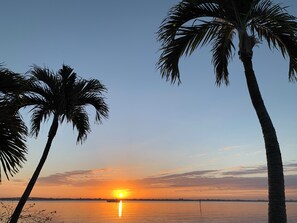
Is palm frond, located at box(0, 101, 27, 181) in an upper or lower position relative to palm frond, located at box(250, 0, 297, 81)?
lower

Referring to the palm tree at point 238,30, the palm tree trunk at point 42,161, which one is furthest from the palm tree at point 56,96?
the palm tree at point 238,30

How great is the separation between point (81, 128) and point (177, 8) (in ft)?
22.6

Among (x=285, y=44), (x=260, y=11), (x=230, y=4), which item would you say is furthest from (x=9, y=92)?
(x=285, y=44)

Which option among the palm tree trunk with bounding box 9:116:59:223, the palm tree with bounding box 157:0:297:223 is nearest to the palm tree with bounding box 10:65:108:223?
the palm tree trunk with bounding box 9:116:59:223

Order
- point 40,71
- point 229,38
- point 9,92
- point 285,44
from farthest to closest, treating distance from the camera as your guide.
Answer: point 40,71 → point 229,38 → point 285,44 → point 9,92

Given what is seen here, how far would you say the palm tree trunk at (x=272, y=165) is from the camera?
5793 millimetres

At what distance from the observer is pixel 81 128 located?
1330 centimetres

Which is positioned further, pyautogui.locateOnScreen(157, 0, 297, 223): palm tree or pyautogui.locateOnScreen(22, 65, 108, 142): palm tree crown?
pyautogui.locateOnScreen(22, 65, 108, 142): palm tree crown

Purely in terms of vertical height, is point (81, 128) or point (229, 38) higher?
point (229, 38)

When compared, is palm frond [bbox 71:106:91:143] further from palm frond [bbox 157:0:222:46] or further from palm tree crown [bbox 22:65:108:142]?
palm frond [bbox 157:0:222:46]

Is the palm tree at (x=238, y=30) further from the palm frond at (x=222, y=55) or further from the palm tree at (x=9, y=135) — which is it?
the palm tree at (x=9, y=135)

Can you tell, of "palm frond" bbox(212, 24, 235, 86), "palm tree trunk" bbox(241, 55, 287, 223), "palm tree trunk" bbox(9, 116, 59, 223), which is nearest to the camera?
"palm tree trunk" bbox(241, 55, 287, 223)

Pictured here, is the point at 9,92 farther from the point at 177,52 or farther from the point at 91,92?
the point at 91,92

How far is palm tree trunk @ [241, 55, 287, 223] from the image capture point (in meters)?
5.79
